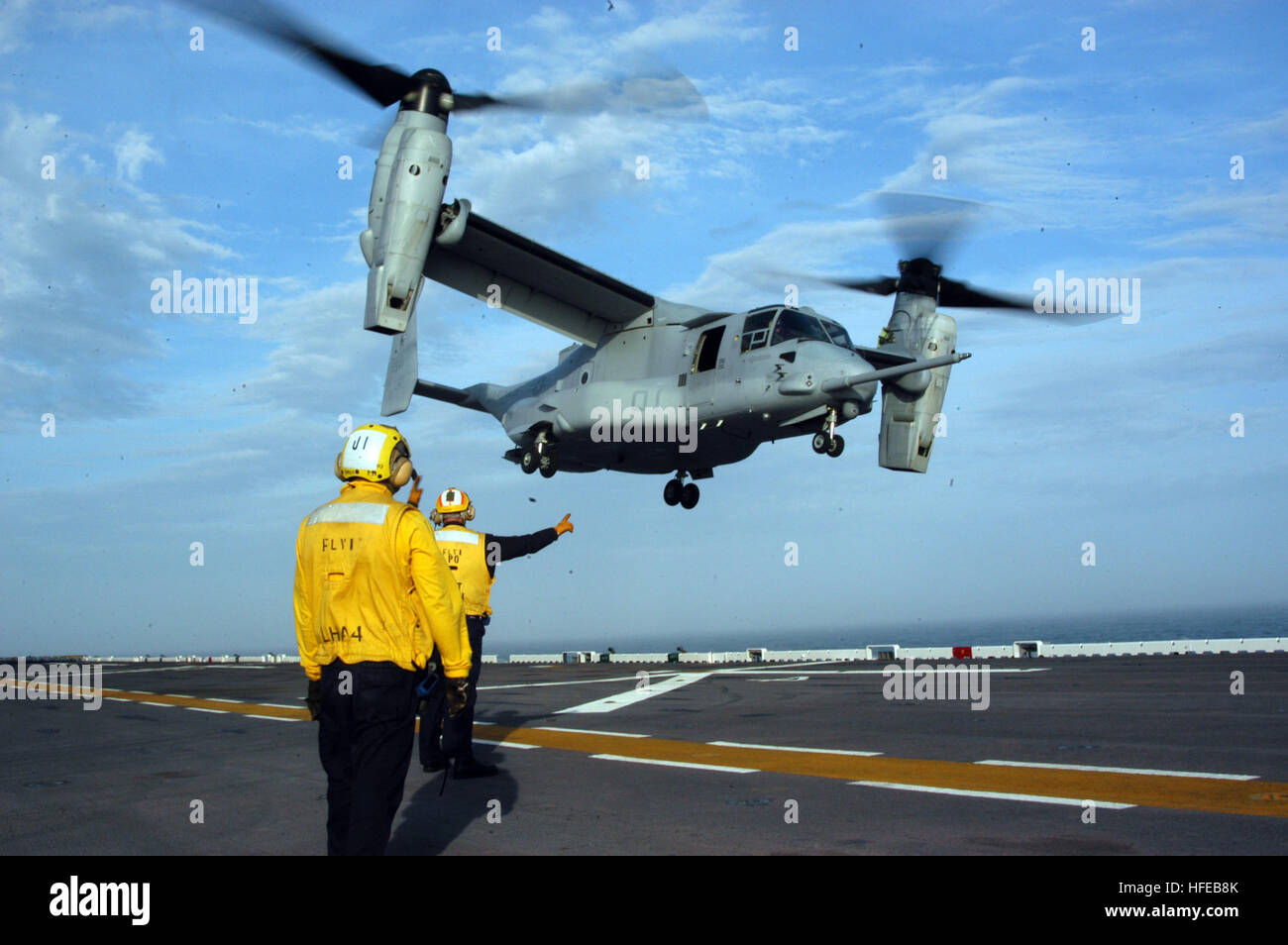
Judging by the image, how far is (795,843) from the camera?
5.59 m

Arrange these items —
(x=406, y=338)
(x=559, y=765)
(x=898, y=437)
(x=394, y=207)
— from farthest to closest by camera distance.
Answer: (x=898, y=437), (x=406, y=338), (x=394, y=207), (x=559, y=765)

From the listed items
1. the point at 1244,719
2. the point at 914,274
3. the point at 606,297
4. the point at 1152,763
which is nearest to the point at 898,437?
the point at 914,274

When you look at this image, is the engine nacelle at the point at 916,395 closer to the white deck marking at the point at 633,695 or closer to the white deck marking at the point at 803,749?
the white deck marking at the point at 633,695

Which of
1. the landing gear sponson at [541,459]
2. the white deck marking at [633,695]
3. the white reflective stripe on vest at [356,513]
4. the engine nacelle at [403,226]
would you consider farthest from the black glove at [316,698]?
the landing gear sponson at [541,459]

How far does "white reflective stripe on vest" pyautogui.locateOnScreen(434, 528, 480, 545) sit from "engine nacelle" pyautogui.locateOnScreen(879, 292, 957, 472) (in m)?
17.7

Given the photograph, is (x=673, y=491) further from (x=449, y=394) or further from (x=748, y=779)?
(x=748, y=779)

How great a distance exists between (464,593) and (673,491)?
53.8 ft

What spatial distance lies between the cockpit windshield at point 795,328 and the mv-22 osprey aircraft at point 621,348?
0.11ft

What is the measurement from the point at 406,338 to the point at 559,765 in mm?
13765

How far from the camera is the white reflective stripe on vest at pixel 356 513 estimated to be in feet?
15.5

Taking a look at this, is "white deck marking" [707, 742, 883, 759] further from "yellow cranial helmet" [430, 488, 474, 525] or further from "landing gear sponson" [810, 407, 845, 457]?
"landing gear sponson" [810, 407, 845, 457]

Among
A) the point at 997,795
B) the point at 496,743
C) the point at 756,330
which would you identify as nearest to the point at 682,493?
the point at 756,330
